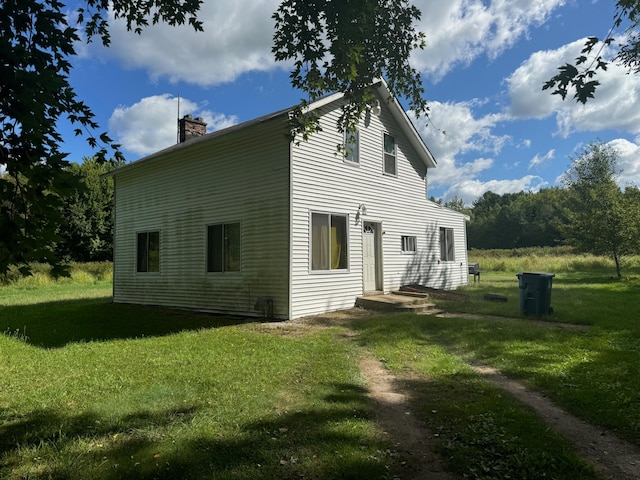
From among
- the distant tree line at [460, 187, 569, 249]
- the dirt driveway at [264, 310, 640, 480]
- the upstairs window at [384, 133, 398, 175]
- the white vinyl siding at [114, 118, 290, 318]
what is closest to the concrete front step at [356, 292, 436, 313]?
the white vinyl siding at [114, 118, 290, 318]

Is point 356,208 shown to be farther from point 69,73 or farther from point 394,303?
point 69,73

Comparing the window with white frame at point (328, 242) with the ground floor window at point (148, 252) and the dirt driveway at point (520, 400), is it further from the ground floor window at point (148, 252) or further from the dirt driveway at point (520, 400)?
the ground floor window at point (148, 252)

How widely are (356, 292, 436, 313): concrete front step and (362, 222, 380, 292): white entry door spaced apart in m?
0.80

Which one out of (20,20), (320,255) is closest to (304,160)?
→ (320,255)

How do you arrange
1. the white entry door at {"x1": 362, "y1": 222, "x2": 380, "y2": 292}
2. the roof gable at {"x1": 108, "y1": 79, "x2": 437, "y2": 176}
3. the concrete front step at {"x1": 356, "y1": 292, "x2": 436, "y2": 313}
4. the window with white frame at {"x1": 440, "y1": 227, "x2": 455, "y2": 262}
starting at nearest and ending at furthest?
the concrete front step at {"x1": 356, "y1": 292, "x2": 436, "y2": 313} < the white entry door at {"x1": 362, "y1": 222, "x2": 380, "y2": 292} < the roof gable at {"x1": 108, "y1": 79, "x2": 437, "y2": 176} < the window with white frame at {"x1": 440, "y1": 227, "x2": 455, "y2": 262}

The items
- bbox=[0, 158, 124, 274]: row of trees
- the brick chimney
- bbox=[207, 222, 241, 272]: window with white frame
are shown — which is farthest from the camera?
bbox=[0, 158, 124, 274]: row of trees

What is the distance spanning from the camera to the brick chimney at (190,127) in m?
18.7

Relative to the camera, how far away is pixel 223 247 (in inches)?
493

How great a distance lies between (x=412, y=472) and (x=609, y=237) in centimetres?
2323

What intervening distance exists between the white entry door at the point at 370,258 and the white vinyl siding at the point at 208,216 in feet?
11.5

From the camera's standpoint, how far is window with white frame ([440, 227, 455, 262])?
18.1 metres

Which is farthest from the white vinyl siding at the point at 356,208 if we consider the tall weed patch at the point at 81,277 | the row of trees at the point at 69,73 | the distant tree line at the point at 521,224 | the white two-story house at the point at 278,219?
the distant tree line at the point at 521,224

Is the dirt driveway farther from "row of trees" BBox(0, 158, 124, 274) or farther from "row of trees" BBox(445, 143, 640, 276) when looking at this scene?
"row of trees" BBox(0, 158, 124, 274)

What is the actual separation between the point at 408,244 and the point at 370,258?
8.41 feet
